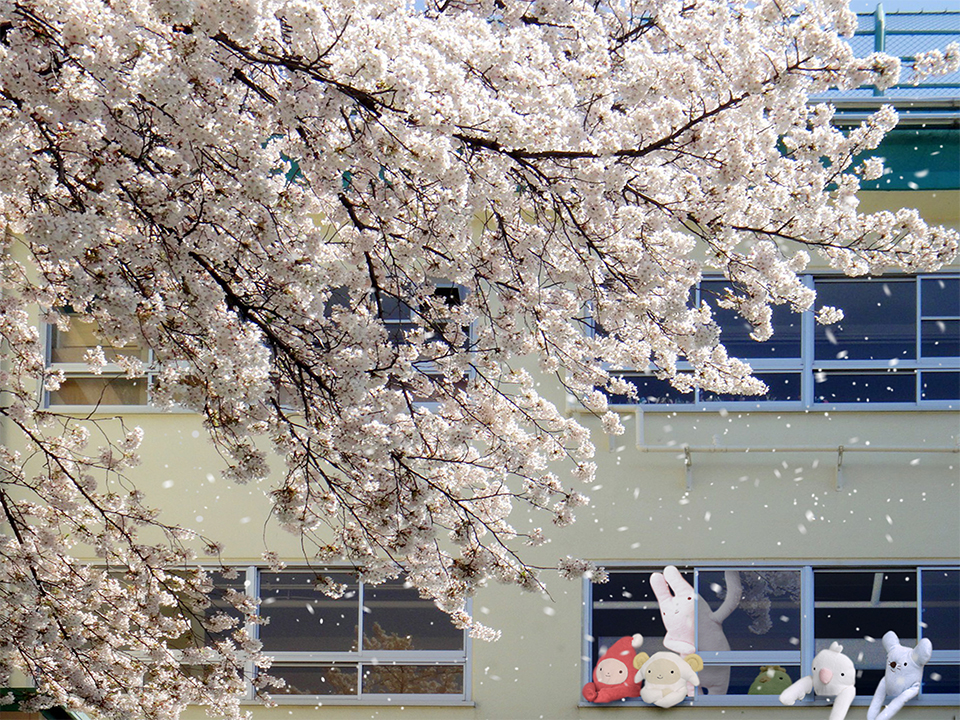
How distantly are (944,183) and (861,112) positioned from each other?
840mm

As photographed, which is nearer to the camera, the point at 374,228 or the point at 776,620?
the point at 374,228

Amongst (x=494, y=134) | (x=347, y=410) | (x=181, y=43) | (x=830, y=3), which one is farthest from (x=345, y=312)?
(x=830, y=3)

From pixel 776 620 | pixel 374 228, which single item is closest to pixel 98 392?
pixel 776 620

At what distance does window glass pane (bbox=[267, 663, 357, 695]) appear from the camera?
8.33 meters

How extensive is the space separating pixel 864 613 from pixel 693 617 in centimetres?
130

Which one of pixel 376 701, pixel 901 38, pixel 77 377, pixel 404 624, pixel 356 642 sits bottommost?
pixel 376 701

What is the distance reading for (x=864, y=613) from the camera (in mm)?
8180

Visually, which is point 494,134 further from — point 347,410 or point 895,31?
point 895,31

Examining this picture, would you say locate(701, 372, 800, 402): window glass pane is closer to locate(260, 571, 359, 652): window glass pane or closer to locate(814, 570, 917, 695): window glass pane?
locate(814, 570, 917, 695): window glass pane

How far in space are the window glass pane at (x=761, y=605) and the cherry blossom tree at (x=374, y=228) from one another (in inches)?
137

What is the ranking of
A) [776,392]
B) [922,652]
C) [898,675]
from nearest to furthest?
[922,652], [898,675], [776,392]

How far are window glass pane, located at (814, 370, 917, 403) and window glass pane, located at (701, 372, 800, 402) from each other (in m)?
0.18

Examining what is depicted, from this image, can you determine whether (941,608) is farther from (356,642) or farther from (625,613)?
(356,642)

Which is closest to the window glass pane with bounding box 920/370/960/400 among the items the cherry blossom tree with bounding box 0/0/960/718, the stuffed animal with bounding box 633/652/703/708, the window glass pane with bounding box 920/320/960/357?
the window glass pane with bounding box 920/320/960/357
